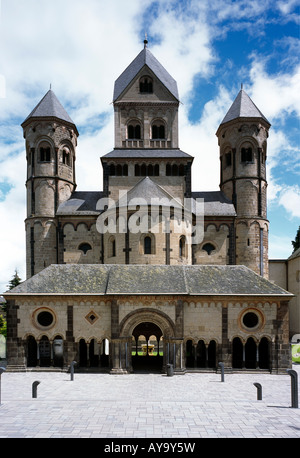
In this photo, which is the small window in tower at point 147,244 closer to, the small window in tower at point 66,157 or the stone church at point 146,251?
the stone church at point 146,251

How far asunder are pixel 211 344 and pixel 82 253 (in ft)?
58.8

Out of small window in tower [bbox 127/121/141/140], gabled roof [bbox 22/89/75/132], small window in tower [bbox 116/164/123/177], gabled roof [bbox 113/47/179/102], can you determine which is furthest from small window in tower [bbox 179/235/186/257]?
gabled roof [bbox 22/89/75/132]

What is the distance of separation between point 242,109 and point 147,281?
27404 millimetres

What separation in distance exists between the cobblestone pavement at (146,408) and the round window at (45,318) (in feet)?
11.6

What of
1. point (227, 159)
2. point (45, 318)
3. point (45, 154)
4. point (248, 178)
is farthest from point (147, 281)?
point (227, 159)

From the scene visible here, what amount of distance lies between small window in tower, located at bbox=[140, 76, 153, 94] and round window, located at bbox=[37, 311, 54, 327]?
30043 millimetres

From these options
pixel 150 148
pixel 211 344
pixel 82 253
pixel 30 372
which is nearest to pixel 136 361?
pixel 211 344

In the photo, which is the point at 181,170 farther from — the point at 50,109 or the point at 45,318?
the point at 45,318

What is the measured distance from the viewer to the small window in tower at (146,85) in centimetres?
4578

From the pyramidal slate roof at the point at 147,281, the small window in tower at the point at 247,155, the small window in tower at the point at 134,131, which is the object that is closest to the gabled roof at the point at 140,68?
the small window in tower at the point at 134,131

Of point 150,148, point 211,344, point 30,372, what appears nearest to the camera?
point 30,372

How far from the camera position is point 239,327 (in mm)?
25797
